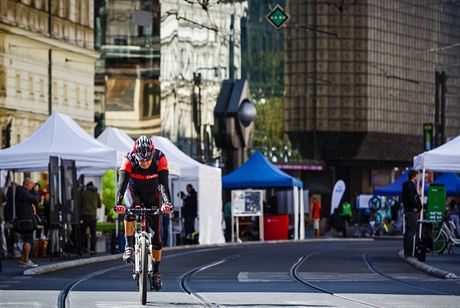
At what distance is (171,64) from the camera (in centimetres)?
8219

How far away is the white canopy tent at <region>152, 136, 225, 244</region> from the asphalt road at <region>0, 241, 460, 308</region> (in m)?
11.5

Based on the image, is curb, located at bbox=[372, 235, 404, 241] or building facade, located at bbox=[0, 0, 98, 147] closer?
building facade, located at bbox=[0, 0, 98, 147]

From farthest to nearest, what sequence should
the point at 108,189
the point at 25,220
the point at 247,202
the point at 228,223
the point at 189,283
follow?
the point at 228,223, the point at 247,202, the point at 108,189, the point at 25,220, the point at 189,283

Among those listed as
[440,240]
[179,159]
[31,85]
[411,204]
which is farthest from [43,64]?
[411,204]

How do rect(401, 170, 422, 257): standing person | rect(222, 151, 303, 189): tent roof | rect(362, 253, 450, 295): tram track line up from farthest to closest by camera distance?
1. rect(222, 151, 303, 189): tent roof
2. rect(401, 170, 422, 257): standing person
3. rect(362, 253, 450, 295): tram track

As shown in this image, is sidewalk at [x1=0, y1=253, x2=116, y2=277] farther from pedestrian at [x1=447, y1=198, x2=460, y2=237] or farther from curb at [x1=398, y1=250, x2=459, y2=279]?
pedestrian at [x1=447, y1=198, x2=460, y2=237]

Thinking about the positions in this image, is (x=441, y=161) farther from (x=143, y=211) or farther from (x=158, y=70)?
(x=158, y=70)

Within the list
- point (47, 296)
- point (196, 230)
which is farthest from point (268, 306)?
point (196, 230)

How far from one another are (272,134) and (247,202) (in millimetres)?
45152

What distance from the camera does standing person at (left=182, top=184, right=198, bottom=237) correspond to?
49469mm

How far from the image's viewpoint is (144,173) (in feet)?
63.9

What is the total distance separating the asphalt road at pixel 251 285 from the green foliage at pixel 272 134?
63.2m

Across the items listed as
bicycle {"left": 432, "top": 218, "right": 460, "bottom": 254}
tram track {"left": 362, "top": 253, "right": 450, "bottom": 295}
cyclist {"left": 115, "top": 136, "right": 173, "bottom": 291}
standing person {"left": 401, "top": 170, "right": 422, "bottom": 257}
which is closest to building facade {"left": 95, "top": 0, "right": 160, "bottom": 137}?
bicycle {"left": 432, "top": 218, "right": 460, "bottom": 254}

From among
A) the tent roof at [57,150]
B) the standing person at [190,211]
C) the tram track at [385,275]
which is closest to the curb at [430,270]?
the tram track at [385,275]
